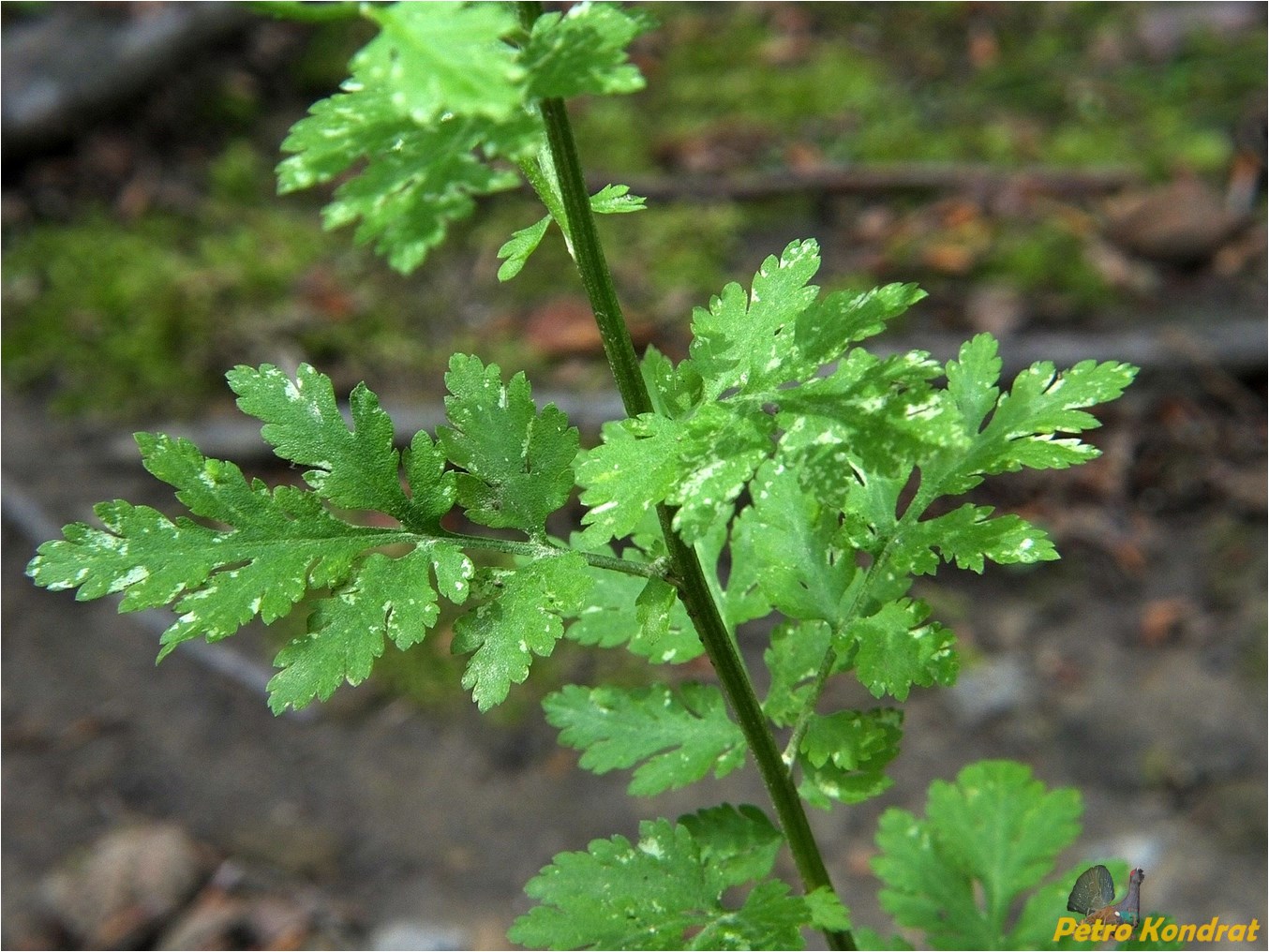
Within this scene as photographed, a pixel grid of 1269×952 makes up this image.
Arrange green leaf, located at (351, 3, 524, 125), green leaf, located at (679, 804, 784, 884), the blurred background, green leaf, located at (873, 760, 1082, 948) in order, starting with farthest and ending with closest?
the blurred background
green leaf, located at (873, 760, 1082, 948)
green leaf, located at (679, 804, 784, 884)
green leaf, located at (351, 3, 524, 125)

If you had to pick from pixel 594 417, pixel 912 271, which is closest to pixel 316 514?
pixel 594 417

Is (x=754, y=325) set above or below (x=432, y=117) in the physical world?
below

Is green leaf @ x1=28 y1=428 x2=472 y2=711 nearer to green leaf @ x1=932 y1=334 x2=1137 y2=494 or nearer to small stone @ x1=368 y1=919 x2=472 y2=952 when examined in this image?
green leaf @ x1=932 y1=334 x2=1137 y2=494

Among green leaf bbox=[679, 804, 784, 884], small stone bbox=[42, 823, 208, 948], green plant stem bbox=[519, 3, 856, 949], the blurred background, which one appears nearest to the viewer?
green plant stem bbox=[519, 3, 856, 949]

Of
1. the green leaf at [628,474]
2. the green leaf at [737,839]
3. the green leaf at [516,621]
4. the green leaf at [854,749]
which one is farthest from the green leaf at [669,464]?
the green leaf at [737,839]

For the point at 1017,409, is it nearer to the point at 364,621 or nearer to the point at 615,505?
the point at 615,505


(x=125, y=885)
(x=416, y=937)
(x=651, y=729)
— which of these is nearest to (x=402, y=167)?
(x=651, y=729)

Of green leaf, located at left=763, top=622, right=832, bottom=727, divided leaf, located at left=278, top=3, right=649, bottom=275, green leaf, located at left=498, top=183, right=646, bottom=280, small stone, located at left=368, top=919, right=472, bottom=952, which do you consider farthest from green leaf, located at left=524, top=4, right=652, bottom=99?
small stone, located at left=368, top=919, right=472, bottom=952
